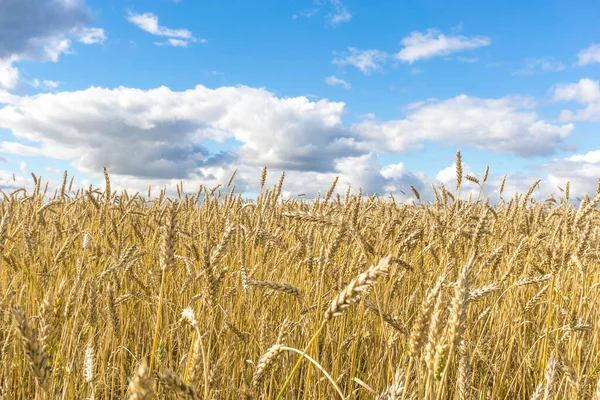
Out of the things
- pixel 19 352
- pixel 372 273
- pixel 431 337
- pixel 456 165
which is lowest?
pixel 19 352

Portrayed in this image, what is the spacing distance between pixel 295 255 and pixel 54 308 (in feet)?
6.19

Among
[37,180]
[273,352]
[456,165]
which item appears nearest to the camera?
[273,352]

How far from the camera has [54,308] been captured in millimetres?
1264

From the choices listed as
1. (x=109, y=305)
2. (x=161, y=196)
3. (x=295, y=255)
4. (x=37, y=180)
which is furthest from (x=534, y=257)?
(x=37, y=180)

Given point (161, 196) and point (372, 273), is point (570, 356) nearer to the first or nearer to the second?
point (372, 273)

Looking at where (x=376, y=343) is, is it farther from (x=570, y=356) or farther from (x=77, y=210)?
(x=77, y=210)

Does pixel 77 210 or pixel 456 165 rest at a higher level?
pixel 456 165

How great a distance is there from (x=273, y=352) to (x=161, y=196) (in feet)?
14.5

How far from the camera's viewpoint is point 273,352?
1.21m

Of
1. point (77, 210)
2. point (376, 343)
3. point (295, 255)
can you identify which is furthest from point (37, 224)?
point (376, 343)

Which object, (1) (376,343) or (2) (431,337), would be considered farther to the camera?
(1) (376,343)

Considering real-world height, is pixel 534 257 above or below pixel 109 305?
above

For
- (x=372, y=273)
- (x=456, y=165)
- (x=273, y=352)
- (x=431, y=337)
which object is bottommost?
(x=273, y=352)

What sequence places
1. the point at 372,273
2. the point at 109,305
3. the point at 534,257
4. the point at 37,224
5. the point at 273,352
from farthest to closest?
the point at 37,224 → the point at 534,257 → the point at 109,305 → the point at 273,352 → the point at 372,273
